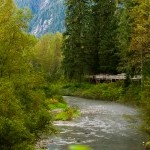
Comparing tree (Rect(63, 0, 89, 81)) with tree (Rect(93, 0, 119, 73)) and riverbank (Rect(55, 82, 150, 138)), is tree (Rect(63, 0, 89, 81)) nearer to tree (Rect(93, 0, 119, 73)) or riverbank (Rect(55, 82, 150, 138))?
tree (Rect(93, 0, 119, 73))

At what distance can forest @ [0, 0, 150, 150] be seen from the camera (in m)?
21.3

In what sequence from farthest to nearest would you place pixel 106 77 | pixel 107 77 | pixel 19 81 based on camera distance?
1. pixel 106 77
2. pixel 107 77
3. pixel 19 81

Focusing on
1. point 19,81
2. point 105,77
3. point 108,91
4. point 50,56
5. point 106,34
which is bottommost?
point 108,91

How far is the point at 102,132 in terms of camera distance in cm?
3222

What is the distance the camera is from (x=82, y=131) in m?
32.8

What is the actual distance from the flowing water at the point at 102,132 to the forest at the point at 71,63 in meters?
1.64

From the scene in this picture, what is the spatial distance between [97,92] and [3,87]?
47.8m

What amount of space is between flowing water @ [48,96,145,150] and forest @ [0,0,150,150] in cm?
164

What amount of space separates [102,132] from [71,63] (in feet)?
155

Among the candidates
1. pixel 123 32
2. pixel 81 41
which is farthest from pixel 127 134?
pixel 81 41

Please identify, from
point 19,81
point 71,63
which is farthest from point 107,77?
point 19,81

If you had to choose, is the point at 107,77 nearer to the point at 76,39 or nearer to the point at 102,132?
the point at 76,39

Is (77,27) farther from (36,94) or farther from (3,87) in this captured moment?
(3,87)

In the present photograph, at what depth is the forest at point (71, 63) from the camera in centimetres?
2133
